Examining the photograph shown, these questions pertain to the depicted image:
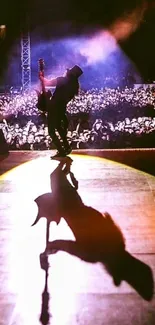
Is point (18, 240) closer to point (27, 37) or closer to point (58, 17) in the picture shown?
point (27, 37)

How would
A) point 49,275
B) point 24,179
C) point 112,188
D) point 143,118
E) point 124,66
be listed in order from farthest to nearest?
point 124,66 < point 143,118 < point 24,179 < point 112,188 < point 49,275

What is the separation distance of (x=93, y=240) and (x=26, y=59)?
16.0 metres

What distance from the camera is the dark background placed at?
19.7 m

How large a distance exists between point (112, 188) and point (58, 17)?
16649 mm

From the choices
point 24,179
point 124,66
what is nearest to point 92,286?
point 24,179

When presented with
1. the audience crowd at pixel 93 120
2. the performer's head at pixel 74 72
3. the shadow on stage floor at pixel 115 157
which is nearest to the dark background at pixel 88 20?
the audience crowd at pixel 93 120

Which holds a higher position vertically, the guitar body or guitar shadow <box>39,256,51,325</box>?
the guitar body

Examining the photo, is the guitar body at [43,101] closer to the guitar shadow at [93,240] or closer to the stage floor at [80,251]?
the stage floor at [80,251]

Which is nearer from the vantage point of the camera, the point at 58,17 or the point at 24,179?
the point at 24,179

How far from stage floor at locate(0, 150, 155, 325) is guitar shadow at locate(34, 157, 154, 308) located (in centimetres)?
A: 1

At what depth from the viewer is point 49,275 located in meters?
3.42

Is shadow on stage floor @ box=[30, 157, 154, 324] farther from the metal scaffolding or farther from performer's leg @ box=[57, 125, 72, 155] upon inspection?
the metal scaffolding

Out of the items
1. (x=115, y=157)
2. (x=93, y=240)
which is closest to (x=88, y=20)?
(x=115, y=157)

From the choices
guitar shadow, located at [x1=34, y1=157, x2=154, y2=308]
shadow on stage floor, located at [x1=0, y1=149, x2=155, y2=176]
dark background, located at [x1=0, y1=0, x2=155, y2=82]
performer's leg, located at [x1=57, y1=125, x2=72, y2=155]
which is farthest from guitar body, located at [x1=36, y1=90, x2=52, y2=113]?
dark background, located at [x1=0, y1=0, x2=155, y2=82]
